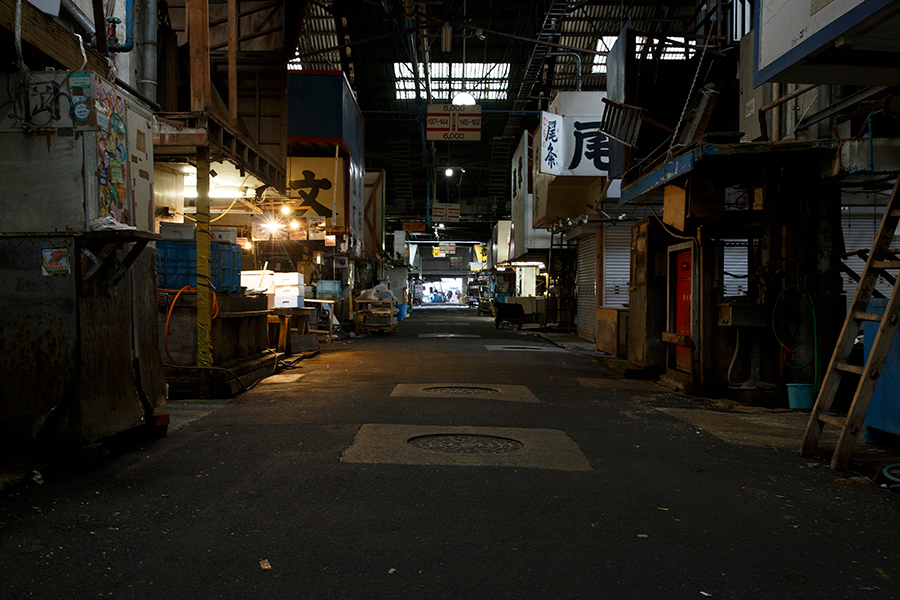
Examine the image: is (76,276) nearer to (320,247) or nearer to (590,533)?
(590,533)

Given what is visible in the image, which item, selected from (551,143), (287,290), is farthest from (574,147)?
(287,290)

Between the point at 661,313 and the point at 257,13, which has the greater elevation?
the point at 257,13

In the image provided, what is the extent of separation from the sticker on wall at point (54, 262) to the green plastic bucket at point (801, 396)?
8.86 meters

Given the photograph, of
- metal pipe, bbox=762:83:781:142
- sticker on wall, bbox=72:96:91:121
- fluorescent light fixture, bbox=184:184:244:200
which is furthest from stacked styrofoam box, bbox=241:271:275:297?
metal pipe, bbox=762:83:781:142

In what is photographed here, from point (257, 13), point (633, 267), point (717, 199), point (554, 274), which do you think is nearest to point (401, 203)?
point (554, 274)

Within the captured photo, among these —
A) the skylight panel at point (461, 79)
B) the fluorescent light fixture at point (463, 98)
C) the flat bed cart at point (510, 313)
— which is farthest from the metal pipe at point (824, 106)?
the flat bed cart at point (510, 313)

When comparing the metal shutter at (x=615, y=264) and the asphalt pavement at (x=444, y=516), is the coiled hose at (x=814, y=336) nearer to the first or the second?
the asphalt pavement at (x=444, y=516)

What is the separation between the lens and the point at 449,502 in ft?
14.1

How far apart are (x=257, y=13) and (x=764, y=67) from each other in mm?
12284

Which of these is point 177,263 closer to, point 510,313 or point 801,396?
point 801,396

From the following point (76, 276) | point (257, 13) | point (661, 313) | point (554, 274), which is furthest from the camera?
point (554, 274)

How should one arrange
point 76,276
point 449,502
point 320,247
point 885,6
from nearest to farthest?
point 449,502
point 885,6
point 76,276
point 320,247

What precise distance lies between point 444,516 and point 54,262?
3.99 m

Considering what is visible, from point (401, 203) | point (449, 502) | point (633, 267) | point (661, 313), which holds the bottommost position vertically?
point (449, 502)
